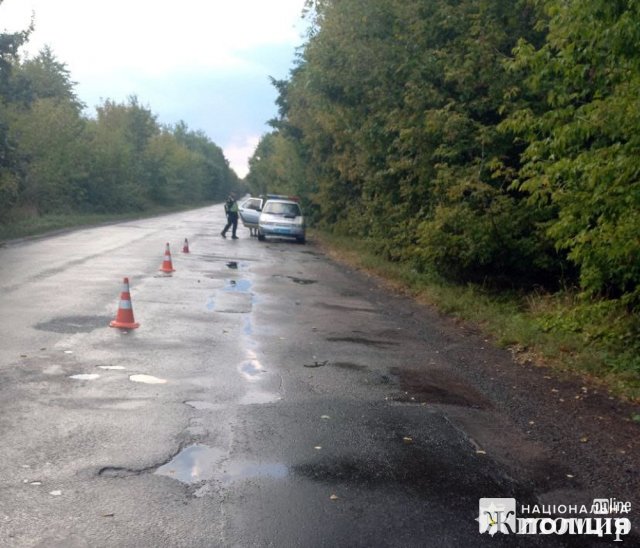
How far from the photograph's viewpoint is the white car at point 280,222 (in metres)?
30.6

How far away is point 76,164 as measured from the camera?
147ft

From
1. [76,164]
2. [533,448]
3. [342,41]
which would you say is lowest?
[533,448]

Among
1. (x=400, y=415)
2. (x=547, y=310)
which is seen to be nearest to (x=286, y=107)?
(x=547, y=310)

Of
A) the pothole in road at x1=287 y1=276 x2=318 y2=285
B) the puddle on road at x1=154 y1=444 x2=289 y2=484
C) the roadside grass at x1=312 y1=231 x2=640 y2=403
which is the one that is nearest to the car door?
the pothole in road at x1=287 y1=276 x2=318 y2=285

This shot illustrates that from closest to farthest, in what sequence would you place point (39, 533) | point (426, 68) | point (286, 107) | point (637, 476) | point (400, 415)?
point (39, 533), point (637, 476), point (400, 415), point (426, 68), point (286, 107)

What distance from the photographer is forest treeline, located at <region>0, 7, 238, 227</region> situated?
104 feet

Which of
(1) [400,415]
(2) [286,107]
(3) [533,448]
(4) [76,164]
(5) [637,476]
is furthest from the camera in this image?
(2) [286,107]

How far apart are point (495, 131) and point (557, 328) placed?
16.4 feet

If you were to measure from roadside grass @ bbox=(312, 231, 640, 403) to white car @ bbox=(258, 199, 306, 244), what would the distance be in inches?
604

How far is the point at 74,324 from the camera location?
31.3 feet

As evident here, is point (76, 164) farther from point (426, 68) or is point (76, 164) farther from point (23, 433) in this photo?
point (23, 433)

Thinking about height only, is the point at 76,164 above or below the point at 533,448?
above

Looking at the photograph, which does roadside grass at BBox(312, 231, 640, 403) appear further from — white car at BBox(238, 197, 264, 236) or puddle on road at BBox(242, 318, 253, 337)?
white car at BBox(238, 197, 264, 236)

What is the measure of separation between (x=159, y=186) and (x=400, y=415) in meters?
71.2
